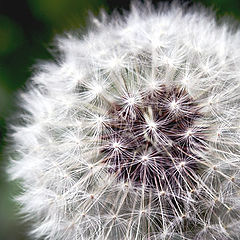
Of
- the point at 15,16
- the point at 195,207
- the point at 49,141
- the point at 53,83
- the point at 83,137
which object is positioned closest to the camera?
the point at 195,207

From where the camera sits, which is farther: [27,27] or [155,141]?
[27,27]

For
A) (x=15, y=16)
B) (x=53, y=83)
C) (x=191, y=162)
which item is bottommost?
(x=191, y=162)

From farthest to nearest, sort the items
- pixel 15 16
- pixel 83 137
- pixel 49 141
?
1. pixel 15 16
2. pixel 49 141
3. pixel 83 137

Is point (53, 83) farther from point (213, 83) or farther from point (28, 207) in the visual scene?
point (213, 83)

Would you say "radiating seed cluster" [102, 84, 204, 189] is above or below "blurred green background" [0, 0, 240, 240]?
below

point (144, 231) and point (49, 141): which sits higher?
point (49, 141)

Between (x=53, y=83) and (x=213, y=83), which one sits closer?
(x=213, y=83)

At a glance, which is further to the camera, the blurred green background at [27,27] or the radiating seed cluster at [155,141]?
the blurred green background at [27,27]

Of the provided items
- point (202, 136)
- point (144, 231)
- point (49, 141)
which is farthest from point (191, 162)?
point (49, 141)

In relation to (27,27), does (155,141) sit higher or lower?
lower

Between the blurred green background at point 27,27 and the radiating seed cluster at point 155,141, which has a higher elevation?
the blurred green background at point 27,27

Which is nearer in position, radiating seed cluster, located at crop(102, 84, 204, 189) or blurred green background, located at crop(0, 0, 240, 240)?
radiating seed cluster, located at crop(102, 84, 204, 189)
